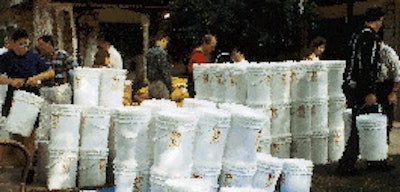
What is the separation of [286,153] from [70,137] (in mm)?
3425

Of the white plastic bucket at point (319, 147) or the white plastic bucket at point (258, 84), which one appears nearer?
the white plastic bucket at point (258, 84)

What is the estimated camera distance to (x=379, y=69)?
9.05m

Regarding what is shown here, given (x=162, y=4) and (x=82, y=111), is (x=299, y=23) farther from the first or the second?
(x=82, y=111)

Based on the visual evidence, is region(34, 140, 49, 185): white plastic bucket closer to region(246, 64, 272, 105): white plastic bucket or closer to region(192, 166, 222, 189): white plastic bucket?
region(192, 166, 222, 189): white plastic bucket

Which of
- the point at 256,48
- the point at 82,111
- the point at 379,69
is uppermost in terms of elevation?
the point at 256,48

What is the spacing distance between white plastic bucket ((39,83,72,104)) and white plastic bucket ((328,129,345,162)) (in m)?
4.41

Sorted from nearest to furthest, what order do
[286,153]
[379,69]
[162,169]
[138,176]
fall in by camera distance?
1. [162,169]
2. [138,176]
3. [379,69]
4. [286,153]

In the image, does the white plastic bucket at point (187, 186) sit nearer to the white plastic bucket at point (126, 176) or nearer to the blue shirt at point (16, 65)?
the white plastic bucket at point (126, 176)

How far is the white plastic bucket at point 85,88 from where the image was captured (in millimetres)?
8703

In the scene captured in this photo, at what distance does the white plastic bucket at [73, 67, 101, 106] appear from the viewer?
28.6 ft

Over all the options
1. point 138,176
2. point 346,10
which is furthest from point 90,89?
point 346,10

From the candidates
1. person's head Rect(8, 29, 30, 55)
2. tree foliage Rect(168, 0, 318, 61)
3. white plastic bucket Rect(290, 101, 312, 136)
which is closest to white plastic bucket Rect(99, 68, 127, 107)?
person's head Rect(8, 29, 30, 55)

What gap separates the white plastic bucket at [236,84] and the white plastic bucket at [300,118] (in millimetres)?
1083

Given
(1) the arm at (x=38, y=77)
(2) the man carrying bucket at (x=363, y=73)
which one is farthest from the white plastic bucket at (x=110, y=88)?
(2) the man carrying bucket at (x=363, y=73)
